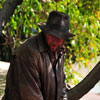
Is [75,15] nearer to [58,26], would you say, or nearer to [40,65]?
[58,26]

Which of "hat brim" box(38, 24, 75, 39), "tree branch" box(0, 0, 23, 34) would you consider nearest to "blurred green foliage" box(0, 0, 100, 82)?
"tree branch" box(0, 0, 23, 34)

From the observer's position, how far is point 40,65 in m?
2.76

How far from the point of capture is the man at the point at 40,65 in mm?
2730

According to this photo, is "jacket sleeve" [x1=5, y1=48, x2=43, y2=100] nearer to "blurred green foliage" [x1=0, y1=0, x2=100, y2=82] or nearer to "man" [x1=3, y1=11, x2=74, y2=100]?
"man" [x1=3, y1=11, x2=74, y2=100]

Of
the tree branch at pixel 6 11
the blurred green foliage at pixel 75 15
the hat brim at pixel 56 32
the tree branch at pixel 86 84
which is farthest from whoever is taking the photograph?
the blurred green foliage at pixel 75 15

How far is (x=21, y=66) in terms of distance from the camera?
2.74 meters

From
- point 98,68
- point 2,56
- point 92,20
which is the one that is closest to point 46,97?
point 98,68

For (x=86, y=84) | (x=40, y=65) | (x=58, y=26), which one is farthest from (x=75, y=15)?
(x=40, y=65)

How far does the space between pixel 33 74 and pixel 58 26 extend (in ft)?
1.63

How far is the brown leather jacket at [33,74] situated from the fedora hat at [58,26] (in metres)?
Result: 0.15

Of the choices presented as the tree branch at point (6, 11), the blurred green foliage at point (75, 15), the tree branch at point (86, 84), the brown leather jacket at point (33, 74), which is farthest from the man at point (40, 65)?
the blurred green foliage at point (75, 15)

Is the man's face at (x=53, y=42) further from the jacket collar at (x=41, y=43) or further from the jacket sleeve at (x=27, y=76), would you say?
the jacket sleeve at (x=27, y=76)

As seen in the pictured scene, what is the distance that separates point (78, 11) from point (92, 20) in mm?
361

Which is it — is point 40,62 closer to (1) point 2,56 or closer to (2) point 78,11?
(2) point 78,11
